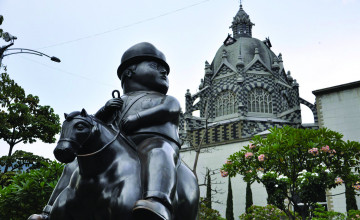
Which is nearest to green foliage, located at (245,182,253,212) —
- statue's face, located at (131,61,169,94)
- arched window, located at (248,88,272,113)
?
arched window, located at (248,88,272,113)

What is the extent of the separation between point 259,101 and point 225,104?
13.8 feet

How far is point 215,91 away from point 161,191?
140 feet

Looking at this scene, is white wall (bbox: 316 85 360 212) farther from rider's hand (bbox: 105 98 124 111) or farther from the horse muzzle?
the horse muzzle

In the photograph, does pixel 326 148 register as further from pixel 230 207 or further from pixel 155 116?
pixel 230 207

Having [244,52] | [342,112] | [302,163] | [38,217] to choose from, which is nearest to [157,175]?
[38,217]

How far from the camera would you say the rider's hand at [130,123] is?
2.65 m

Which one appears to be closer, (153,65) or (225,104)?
(153,65)

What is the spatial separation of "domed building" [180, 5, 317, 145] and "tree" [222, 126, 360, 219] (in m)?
25.3

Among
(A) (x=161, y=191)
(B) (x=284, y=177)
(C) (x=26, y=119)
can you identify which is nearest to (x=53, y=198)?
(A) (x=161, y=191)

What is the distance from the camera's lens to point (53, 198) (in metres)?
2.79

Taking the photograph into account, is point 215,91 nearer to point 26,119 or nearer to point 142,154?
point 26,119

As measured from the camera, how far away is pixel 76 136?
2.22m

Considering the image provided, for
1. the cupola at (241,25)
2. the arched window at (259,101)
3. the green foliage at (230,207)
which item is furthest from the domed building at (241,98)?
the green foliage at (230,207)

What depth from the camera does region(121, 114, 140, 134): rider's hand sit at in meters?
2.65
